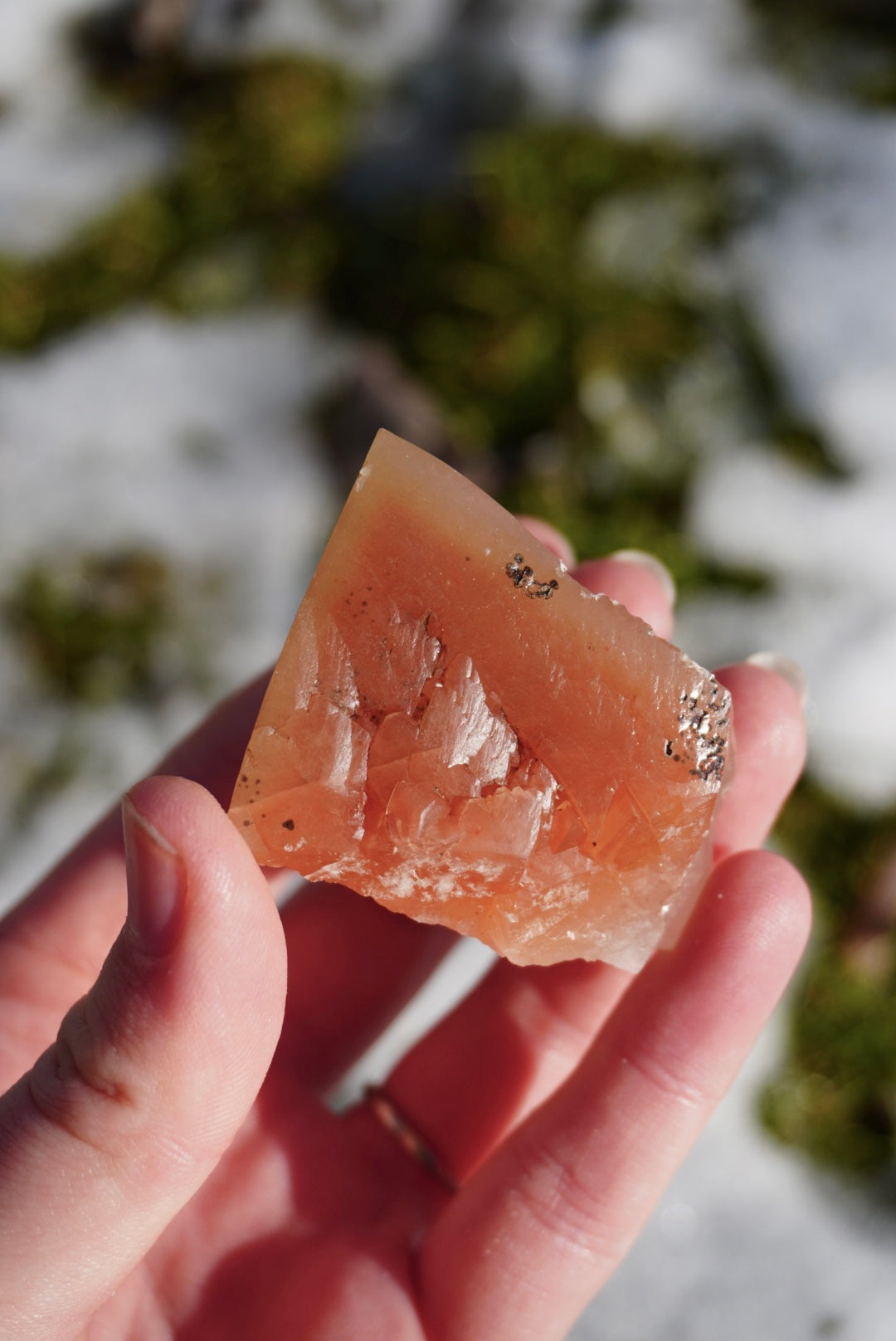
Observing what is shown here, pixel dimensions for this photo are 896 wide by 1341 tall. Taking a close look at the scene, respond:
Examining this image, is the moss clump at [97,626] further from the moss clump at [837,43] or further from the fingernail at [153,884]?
the moss clump at [837,43]

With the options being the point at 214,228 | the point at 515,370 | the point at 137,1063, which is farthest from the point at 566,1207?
the point at 214,228

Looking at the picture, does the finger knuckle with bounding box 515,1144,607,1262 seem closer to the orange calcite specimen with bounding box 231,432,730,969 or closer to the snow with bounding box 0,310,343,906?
the orange calcite specimen with bounding box 231,432,730,969

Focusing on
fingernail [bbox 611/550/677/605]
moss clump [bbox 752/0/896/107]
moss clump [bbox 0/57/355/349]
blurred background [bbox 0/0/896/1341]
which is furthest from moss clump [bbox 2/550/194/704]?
moss clump [bbox 752/0/896/107]

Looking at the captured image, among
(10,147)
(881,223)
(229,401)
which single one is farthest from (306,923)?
(10,147)

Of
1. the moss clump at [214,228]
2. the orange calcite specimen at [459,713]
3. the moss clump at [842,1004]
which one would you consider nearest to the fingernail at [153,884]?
the orange calcite specimen at [459,713]

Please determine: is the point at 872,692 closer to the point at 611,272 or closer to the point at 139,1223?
the point at 611,272

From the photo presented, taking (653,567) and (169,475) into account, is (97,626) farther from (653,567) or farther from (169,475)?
(653,567)
